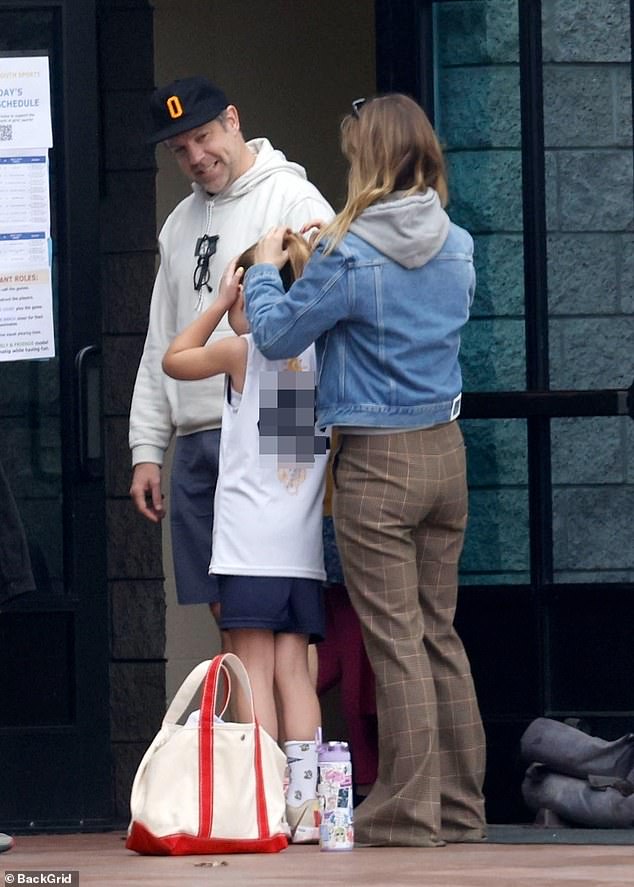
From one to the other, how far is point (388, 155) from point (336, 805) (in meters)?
1.58

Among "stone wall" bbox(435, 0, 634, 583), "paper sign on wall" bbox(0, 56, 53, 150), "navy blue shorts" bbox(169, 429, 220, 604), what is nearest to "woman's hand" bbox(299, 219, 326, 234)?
"navy blue shorts" bbox(169, 429, 220, 604)

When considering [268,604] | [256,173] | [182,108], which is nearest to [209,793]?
[268,604]

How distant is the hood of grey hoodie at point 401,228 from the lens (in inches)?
211

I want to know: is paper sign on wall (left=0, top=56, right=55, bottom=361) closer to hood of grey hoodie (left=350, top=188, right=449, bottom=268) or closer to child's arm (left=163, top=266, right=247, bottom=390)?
child's arm (left=163, top=266, right=247, bottom=390)

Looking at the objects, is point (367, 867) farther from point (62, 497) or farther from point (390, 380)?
point (62, 497)

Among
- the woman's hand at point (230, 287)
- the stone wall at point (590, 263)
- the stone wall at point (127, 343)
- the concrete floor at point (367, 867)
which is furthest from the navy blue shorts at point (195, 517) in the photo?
the stone wall at point (127, 343)

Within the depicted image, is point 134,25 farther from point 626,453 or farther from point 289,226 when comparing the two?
point 626,453

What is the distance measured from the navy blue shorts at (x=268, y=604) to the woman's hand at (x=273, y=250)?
788mm

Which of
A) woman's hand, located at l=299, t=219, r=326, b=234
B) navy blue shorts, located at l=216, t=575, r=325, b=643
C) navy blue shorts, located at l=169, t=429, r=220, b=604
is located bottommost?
navy blue shorts, located at l=216, t=575, r=325, b=643

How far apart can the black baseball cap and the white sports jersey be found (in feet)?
2.08

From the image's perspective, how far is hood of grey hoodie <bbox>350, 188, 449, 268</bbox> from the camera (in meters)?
5.36

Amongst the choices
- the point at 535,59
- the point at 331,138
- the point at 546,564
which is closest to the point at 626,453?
the point at 546,564

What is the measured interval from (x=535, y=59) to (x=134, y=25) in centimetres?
157

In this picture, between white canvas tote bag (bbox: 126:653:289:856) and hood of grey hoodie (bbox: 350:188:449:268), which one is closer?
white canvas tote bag (bbox: 126:653:289:856)
